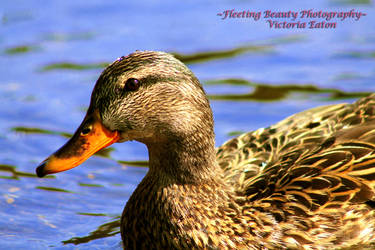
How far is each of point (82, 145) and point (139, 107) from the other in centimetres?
54

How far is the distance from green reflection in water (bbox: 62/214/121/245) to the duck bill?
136cm

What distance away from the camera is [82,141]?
657cm

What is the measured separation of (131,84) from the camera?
6.50 metres

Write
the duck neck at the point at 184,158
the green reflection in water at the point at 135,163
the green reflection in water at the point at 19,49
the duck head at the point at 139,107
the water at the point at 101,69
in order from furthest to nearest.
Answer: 1. the green reflection in water at the point at 19,49
2. the green reflection in water at the point at 135,163
3. the water at the point at 101,69
4. the duck neck at the point at 184,158
5. the duck head at the point at 139,107

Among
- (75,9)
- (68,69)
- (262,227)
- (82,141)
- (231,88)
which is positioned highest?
(75,9)

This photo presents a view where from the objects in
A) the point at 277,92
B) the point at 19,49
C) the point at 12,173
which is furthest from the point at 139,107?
the point at 19,49

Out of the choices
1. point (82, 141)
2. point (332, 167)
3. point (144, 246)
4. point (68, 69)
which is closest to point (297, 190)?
point (332, 167)

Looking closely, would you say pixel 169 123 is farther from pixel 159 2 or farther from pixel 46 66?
pixel 159 2

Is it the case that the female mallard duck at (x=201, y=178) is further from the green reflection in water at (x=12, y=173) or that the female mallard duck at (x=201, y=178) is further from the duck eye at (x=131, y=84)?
the green reflection in water at (x=12, y=173)

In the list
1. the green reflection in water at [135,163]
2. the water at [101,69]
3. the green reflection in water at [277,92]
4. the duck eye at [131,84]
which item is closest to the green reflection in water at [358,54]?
the water at [101,69]

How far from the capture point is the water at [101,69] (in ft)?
27.7

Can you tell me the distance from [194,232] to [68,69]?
16.4ft

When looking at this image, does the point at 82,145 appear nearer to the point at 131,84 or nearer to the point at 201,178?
the point at 131,84

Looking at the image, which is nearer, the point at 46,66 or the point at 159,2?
the point at 46,66
